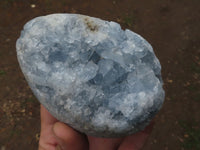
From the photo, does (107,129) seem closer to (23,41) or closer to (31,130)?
(23,41)

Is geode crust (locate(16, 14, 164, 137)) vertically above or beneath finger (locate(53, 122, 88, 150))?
above

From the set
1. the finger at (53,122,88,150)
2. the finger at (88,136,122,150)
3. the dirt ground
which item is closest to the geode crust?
the finger at (53,122,88,150)

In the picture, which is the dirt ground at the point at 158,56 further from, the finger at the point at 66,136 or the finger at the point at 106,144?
the finger at the point at 66,136

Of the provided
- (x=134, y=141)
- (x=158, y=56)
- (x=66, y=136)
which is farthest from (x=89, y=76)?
(x=158, y=56)

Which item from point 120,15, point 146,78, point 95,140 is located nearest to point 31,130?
point 95,140

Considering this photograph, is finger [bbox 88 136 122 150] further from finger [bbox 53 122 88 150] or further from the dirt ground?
the dirt ground

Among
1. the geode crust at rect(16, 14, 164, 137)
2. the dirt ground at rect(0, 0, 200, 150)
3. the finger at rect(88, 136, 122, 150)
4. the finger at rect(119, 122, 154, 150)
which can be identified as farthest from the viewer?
the dirt ground at rect(0, 0, 200, 150)

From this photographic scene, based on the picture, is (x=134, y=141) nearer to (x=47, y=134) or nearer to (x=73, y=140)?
(x=73, y=140)
